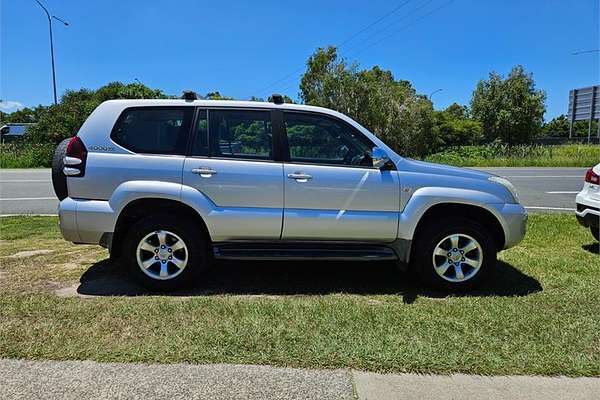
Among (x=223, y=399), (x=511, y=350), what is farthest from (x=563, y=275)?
(x=223, y=399)

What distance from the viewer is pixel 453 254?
4.75m

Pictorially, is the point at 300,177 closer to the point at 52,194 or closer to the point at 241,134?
the point at 241,134

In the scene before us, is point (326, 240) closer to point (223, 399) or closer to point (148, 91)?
point (223, 399)

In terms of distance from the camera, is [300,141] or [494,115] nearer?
[300,141]

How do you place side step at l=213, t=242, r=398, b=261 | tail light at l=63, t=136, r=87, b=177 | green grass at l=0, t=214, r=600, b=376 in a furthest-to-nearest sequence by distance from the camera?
side step at l=213, t=242, r=398, b=261 < tail light at l=63, t=136, r=87, b=177 < green grass at l=0, t=214, r=600, b=376

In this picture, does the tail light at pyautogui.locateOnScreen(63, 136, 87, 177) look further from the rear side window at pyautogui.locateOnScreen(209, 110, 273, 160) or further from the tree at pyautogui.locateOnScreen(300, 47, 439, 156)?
the tree at pyautogui.locateOnScreen(300, 47, 439, 156)

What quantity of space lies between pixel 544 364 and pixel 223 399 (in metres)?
2.15

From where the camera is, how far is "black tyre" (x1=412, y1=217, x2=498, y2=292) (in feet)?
15.4

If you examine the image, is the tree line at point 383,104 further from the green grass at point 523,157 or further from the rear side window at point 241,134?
the rear side window at point 241,134

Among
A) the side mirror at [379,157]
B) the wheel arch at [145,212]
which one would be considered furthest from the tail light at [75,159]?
the side mirror at [379,157]

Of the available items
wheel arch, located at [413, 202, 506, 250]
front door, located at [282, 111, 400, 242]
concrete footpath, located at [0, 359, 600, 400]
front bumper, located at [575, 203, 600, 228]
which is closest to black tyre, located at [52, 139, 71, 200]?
concrete footpath, located at [0, 359, 600, 400]

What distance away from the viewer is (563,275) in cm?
523

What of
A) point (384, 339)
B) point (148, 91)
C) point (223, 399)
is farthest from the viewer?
point (148, 91)

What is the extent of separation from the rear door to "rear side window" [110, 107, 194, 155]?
5.3 inches
